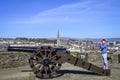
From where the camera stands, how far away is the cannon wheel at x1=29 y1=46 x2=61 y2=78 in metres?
12.7

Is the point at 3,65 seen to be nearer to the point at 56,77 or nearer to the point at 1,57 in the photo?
the point at 1,57

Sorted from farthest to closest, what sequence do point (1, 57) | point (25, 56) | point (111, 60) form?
point (111, 60), point (25, 56), point (1, 57)

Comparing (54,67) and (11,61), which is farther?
(11,61)

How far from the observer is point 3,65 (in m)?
15.7

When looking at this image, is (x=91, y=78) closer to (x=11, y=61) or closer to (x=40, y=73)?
(x=40, y=73)

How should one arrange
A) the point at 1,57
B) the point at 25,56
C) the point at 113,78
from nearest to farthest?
the point at 113,78, the point at 1,57, the point at 25,56

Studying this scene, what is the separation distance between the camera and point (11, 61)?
639 inches

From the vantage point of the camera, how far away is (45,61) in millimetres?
12766

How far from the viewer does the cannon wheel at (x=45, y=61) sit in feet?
41.6

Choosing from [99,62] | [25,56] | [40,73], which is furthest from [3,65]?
[99,62]

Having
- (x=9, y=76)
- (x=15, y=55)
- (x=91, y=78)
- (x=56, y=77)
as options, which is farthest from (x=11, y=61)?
(x=91, y=78)

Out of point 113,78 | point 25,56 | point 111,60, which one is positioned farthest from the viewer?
point 111,60

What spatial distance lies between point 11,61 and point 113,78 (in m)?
6.29

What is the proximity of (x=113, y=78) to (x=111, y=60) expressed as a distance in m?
6.87
